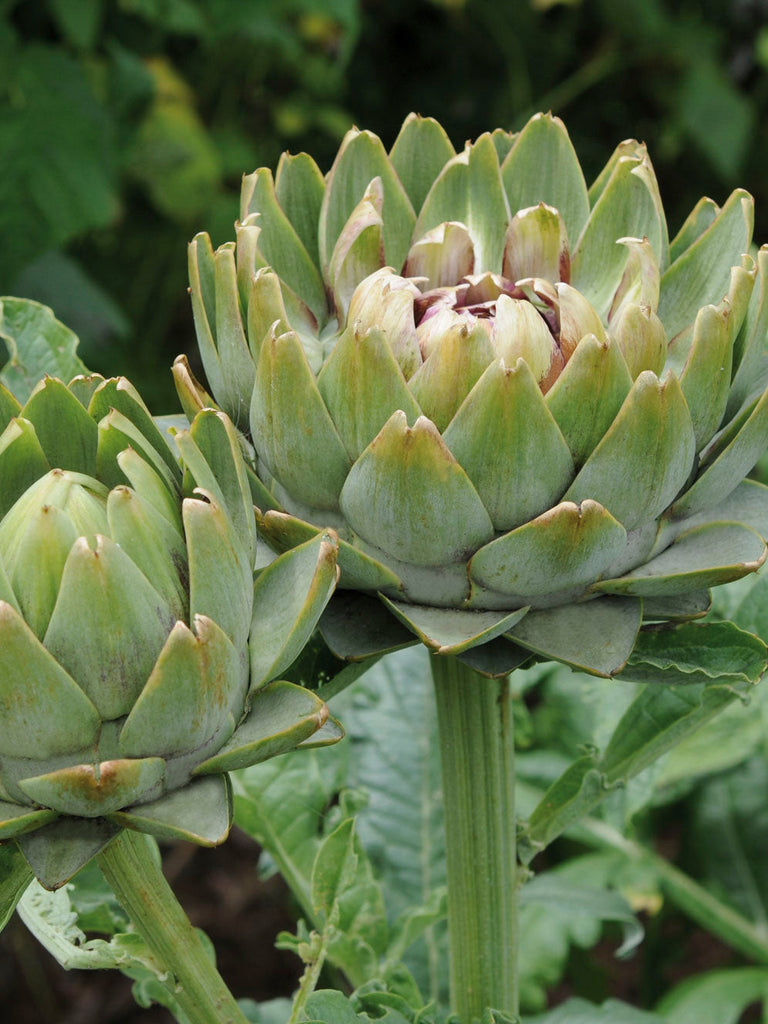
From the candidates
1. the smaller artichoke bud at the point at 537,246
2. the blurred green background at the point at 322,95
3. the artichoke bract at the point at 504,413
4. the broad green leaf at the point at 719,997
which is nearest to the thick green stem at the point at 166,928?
the artichoke bract at the point at 504,413

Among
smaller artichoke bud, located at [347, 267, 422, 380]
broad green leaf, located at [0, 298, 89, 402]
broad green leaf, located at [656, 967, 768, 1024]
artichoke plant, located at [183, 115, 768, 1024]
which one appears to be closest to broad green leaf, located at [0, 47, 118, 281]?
broad green leaf, located at [0, 298, 89, 402]

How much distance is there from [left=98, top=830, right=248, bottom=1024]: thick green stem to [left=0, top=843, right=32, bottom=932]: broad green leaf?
0.12ft

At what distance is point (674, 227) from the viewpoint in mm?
2752

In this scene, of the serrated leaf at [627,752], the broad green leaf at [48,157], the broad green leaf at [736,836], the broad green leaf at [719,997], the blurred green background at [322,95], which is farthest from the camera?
the blurred green background at [322,95]

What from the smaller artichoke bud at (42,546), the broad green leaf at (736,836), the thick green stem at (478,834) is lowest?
the broad green leaf at (736,836)

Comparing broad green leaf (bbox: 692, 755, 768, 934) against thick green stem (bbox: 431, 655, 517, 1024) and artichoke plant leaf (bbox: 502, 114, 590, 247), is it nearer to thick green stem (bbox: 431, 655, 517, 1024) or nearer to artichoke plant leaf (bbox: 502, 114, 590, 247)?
thick green stem (bbox: 431, 655, 517, 1024)

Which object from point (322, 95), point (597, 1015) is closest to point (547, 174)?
point (597, 1015)

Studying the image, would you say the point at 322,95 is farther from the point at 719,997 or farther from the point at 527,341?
the point at 527,341

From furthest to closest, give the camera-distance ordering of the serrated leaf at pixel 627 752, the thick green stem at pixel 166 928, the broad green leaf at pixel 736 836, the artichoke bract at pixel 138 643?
the broad green leaf at pixel 736 836 → the serrated leaf at pixel 627 752 → the thick green stem at pixel 166 928 → the artichoke bract at pixel 138 643

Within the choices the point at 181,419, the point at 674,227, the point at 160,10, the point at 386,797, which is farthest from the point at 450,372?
the point at 674,227

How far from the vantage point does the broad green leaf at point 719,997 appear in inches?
50.3

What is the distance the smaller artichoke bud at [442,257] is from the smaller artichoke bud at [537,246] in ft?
0.08

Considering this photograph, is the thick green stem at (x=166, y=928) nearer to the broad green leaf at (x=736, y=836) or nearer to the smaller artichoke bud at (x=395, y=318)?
the smaller artichoke bud at (x=395, y=318)

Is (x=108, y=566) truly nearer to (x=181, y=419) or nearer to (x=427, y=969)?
(x=181, y=419)
